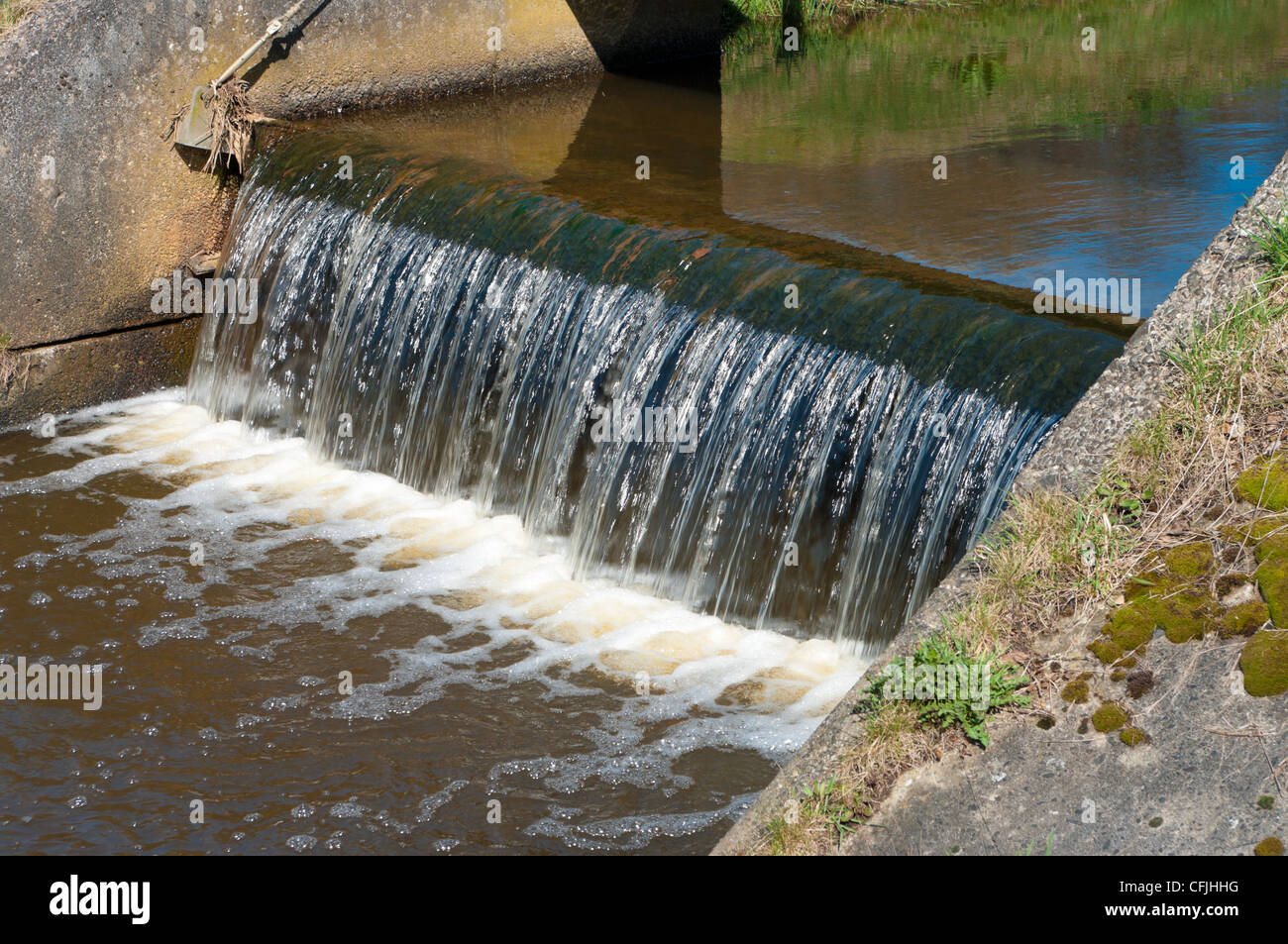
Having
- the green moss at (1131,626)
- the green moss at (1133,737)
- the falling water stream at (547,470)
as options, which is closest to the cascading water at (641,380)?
the falling water stream at (547,470)

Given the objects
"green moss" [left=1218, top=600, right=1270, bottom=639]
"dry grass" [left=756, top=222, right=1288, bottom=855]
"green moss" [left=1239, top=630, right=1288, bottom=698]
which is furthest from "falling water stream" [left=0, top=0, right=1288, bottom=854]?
"green moss" [left=1239, top=630, right=1288, bottom=698]

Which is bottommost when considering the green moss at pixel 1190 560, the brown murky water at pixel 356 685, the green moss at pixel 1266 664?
the brown murky water at pixel 356 685

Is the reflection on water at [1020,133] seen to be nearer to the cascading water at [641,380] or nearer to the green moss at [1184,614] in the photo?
the cascading water at [641,380]

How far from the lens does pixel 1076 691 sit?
353cm

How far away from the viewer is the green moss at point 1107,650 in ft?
11.8

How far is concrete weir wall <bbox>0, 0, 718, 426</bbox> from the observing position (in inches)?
342

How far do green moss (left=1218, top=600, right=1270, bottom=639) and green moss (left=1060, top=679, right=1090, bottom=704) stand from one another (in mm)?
383

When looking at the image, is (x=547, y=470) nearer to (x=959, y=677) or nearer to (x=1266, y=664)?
(x=959, y=677)

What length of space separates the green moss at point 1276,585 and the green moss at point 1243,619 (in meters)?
0.02

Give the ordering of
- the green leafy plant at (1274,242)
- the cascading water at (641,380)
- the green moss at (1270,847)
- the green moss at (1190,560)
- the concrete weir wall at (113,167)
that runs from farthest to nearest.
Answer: the concrete weir wall at (113,167), the cascading water at (641,380), the green leafy plant at (1274,242), the green moss at (1190,560), the green moss at (1270,847)

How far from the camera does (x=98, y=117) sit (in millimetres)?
8898

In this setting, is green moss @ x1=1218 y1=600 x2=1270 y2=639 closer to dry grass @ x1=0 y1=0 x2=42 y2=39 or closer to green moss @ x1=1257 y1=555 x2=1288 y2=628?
green moss @ x1=1257 y1=555 x2=1288 y2=628

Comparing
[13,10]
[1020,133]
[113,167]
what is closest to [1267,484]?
[1020,133]

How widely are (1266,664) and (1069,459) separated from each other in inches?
33.9
